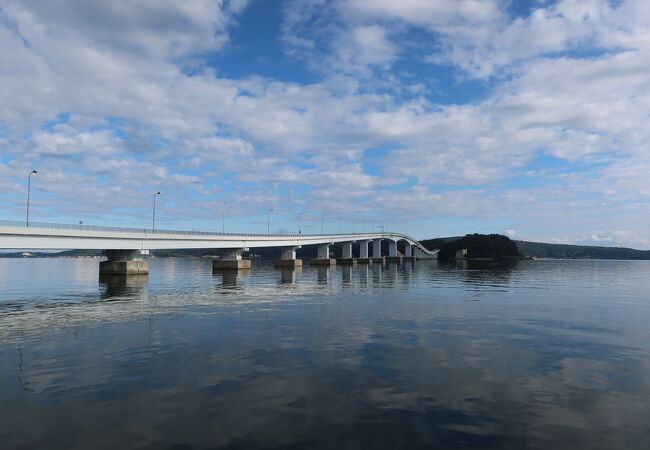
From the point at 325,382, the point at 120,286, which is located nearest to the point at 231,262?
the point at 120,286

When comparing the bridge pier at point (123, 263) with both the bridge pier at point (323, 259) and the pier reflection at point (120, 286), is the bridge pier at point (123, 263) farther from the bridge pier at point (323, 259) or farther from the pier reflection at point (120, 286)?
the bridge pier at point (323, 259)

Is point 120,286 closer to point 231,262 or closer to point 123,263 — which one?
point 123,263

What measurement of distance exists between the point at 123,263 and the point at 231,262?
3624cm

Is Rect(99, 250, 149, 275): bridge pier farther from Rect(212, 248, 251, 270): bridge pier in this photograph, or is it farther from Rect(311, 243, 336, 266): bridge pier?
Rect(311, 243, 336, 266): bridge pier

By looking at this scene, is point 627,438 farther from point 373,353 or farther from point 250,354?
point 250,354

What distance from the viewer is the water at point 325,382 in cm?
1144

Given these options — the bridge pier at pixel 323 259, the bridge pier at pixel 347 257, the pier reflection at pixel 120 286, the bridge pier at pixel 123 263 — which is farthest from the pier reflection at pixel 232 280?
the bridge pier at pixel 347 257

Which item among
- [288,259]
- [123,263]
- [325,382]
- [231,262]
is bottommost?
[325,382]

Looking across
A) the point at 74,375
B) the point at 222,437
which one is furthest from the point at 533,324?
the point at 74,375

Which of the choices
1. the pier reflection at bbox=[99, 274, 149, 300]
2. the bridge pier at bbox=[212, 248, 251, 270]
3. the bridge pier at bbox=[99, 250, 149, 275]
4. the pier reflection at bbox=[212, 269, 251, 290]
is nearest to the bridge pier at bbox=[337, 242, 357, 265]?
the bridge pier at bbox=[212, 248, 251, 270]

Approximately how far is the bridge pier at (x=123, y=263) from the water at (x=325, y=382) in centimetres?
5471

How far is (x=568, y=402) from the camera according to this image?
46.2 ft

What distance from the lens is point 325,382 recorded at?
52.5ft

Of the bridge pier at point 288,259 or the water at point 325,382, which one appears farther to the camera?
the bridge pier at point 288,259
